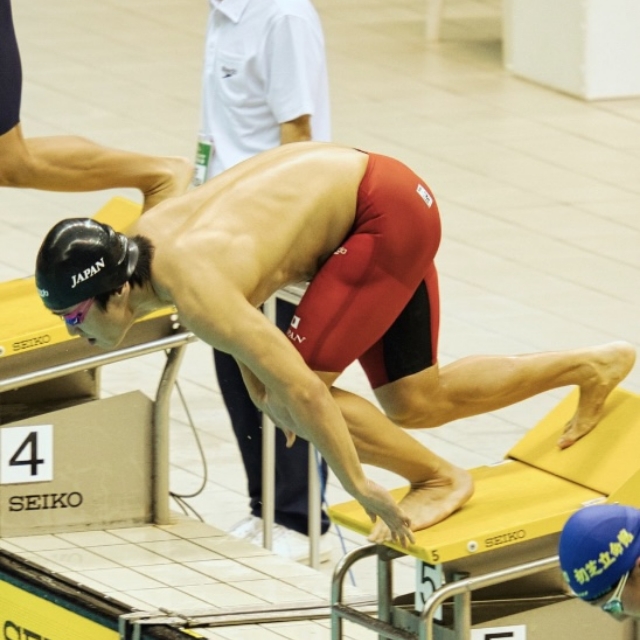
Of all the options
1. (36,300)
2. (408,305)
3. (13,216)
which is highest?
(408,305)

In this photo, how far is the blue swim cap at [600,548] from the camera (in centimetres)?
346

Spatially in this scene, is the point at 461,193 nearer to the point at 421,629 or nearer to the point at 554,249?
the point at 554,249

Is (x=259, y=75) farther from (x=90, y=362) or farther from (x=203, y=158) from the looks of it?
(x=90, y=362)

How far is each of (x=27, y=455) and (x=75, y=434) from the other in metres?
0.18

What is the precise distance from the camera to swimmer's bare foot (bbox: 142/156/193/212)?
20.7ft

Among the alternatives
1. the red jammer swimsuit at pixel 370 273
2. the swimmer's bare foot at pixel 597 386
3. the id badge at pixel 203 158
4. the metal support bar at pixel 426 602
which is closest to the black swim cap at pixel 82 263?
the red jammer swimsuit at pixel 370 273

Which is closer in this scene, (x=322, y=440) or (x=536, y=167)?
(x=322, y=440)

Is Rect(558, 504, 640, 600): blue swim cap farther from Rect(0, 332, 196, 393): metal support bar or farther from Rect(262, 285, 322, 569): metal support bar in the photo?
Rect(0, 332, 196, 393): metal support bar

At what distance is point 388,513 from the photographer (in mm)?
4562

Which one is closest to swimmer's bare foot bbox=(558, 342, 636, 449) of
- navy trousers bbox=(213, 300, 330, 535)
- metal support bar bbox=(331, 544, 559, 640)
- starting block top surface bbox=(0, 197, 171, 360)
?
metal support bar bbox=(331, 544, 559, 640)

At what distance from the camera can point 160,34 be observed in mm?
14719

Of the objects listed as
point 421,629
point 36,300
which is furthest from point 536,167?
point 421,629

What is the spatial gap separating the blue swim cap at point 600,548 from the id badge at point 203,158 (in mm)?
2973

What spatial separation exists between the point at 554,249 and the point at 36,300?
4.16 meters
